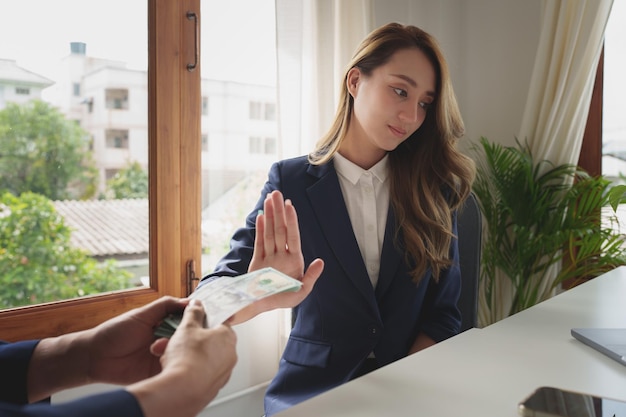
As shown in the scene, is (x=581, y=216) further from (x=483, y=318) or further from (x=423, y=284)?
(x=423, y=284)

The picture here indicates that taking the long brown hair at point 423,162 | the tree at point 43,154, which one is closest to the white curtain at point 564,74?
the long brown hair at point 423,162

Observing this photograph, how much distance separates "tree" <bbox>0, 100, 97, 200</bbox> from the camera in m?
2.14

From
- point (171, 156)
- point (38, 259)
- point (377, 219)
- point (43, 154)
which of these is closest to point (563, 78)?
point (377, 219)

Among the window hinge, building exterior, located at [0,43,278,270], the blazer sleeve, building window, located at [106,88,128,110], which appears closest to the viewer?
the blazer sleeve

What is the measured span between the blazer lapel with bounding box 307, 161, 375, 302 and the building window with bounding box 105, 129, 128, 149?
1.04 m

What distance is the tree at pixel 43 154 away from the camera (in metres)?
2.14

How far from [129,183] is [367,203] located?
1.19 meters

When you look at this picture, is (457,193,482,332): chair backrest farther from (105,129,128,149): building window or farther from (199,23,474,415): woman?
(105,129,128,149): building window

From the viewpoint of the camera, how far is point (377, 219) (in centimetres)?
184

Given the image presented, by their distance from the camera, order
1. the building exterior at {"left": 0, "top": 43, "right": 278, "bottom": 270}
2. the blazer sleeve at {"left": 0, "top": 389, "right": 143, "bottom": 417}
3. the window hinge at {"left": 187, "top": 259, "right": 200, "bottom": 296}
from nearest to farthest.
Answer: the blazer sleeve at {"left": 0, "top": 389, "right": 143, "bottom": 417}, the building exterior at {"left": 0, "top": 43, "right": 278, "bottom": 270}, the window hinge at {"left": 187, "top": 259, "right": 200, "bottom": 296}

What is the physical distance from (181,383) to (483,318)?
10.5 feet

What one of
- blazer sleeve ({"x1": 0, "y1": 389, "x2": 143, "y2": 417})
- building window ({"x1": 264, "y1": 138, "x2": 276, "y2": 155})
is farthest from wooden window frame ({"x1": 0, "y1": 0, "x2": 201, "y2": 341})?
blazer sleeve ({"x1": 0, "y1": 389, "x2": 143, "y2": 417})

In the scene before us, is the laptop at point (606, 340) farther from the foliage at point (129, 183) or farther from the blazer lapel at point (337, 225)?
the foliage at point (129, 183)

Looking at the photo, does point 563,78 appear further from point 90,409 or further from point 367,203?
point 90,409
